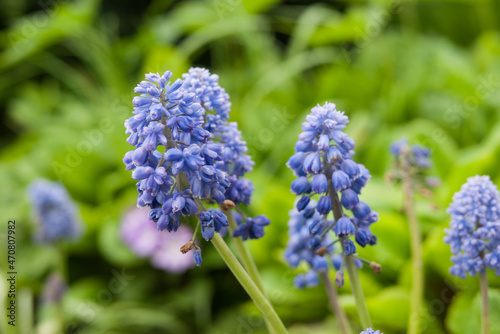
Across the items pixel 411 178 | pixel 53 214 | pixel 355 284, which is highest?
pixel 53 214

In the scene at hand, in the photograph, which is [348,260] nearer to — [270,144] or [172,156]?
[172,156]

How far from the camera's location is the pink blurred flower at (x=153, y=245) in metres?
2.13

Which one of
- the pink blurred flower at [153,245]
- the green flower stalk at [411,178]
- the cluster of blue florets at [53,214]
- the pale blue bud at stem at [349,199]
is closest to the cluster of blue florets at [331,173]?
the pale blue bud at stem at [349,199]

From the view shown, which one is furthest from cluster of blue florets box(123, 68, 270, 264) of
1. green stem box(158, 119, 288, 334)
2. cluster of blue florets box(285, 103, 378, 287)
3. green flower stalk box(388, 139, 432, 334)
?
green flower stalk box(388, 139, 432, 334)

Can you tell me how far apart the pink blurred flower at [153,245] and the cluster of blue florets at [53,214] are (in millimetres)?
346

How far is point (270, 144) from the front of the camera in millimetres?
2342

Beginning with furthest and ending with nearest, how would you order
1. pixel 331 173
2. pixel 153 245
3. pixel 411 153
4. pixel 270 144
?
1. pixel 270 144
2. pixel 153 245
3. pixel 411 153
4. pixel 331 173

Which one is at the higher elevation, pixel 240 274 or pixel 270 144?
pixel 270 144

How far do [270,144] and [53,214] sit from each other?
971mm

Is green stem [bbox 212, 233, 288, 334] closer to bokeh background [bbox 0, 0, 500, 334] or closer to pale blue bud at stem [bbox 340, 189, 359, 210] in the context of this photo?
pale blue bud at stem [bbox 340, 189, 359, 210]

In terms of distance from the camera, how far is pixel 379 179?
1.86m

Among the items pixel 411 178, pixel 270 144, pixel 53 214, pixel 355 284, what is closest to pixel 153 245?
pixel 53 214

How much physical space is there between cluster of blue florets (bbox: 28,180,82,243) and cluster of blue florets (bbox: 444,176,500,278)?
4.41ft

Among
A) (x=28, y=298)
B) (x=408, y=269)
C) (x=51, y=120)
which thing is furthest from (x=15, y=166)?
(x=408, y=269)
